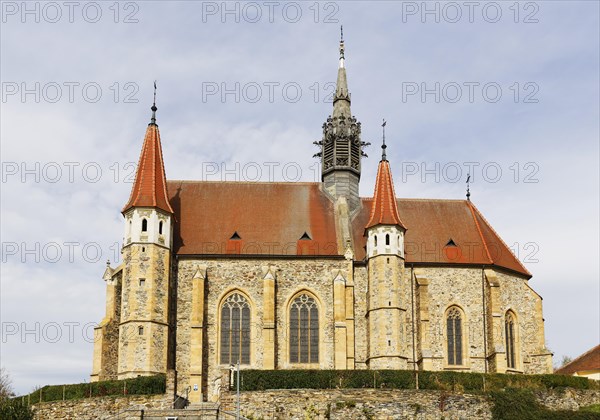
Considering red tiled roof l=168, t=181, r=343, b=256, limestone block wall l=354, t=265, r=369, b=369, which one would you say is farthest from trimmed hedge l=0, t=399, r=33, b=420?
limestone block wall l=354, t=265, r=369, b=369

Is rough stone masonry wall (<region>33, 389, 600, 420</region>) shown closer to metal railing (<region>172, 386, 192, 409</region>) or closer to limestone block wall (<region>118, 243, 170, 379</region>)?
metal railing (<region>172, 386, 192, 409</region>)

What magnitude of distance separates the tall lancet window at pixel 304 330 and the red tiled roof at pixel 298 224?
A: 283cm

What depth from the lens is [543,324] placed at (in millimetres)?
49969

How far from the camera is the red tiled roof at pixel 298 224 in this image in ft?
161

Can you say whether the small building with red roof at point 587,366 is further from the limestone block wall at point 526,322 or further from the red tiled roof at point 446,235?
the red tiled roof at point 446,235

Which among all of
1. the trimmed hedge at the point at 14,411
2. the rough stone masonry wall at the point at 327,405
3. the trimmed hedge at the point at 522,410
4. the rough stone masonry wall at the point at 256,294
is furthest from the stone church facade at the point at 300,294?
the trimmed hedge at the point at 522,410

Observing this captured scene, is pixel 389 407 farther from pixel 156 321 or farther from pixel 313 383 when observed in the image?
pixel 156 321

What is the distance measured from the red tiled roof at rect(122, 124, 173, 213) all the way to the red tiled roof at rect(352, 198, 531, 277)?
37.1ft

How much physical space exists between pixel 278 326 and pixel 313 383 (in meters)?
8.30

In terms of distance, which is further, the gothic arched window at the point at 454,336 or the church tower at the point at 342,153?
the church tower at the point at 342,153

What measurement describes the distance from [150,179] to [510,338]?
21923 mm

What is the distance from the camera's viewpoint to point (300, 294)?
47.9m

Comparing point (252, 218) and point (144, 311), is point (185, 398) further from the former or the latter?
point (252, 218)

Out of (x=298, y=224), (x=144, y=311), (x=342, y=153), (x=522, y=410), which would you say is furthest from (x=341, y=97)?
(x=522, y=410)
